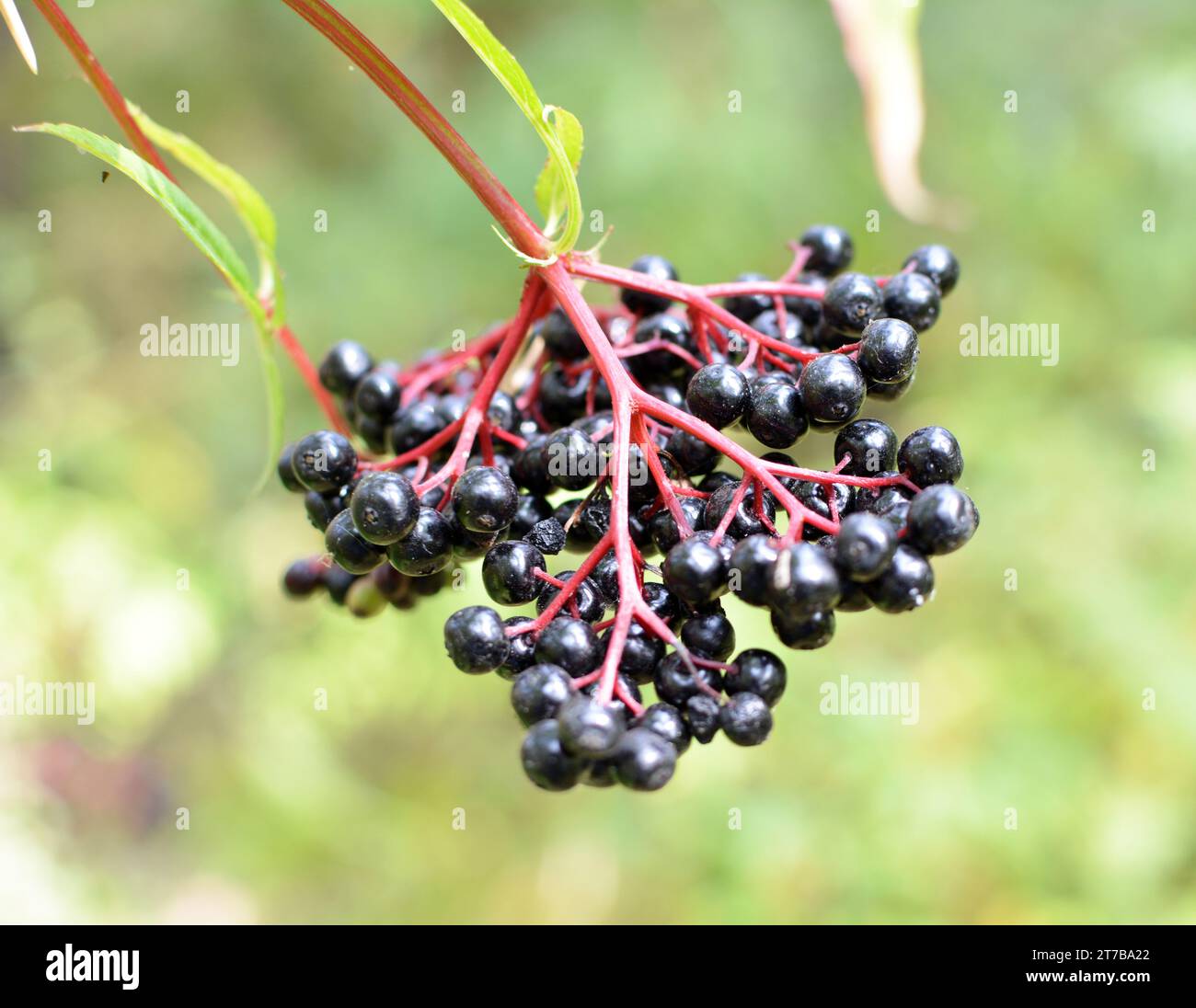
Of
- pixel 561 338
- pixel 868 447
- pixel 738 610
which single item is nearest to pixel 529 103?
pixel 561 338

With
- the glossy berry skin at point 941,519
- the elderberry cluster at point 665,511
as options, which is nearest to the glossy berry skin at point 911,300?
the elderberry cluster at point 665,511

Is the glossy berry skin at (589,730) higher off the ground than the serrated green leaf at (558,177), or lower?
lower

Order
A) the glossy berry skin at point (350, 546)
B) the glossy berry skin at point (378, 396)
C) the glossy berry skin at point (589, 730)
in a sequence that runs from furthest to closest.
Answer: the glossy berry skin at point (378, 396)
the glossy berry skin at point (350, 546)
the glossy berry skin at point (589, 730)

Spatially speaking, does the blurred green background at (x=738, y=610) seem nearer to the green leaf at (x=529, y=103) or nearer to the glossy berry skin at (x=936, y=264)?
the glossy berry skin at (x=936, y=264)

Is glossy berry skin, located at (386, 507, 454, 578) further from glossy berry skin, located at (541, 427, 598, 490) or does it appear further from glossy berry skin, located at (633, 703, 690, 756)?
glossy berry skin, located at (633, 703, 690, 756)

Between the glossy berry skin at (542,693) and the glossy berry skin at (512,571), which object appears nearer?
the glossy berry skin at (542,693)

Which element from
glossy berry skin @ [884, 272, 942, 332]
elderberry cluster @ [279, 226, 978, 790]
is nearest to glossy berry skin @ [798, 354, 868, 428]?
elderberry cluster @ [279, 226, 978, 790]
